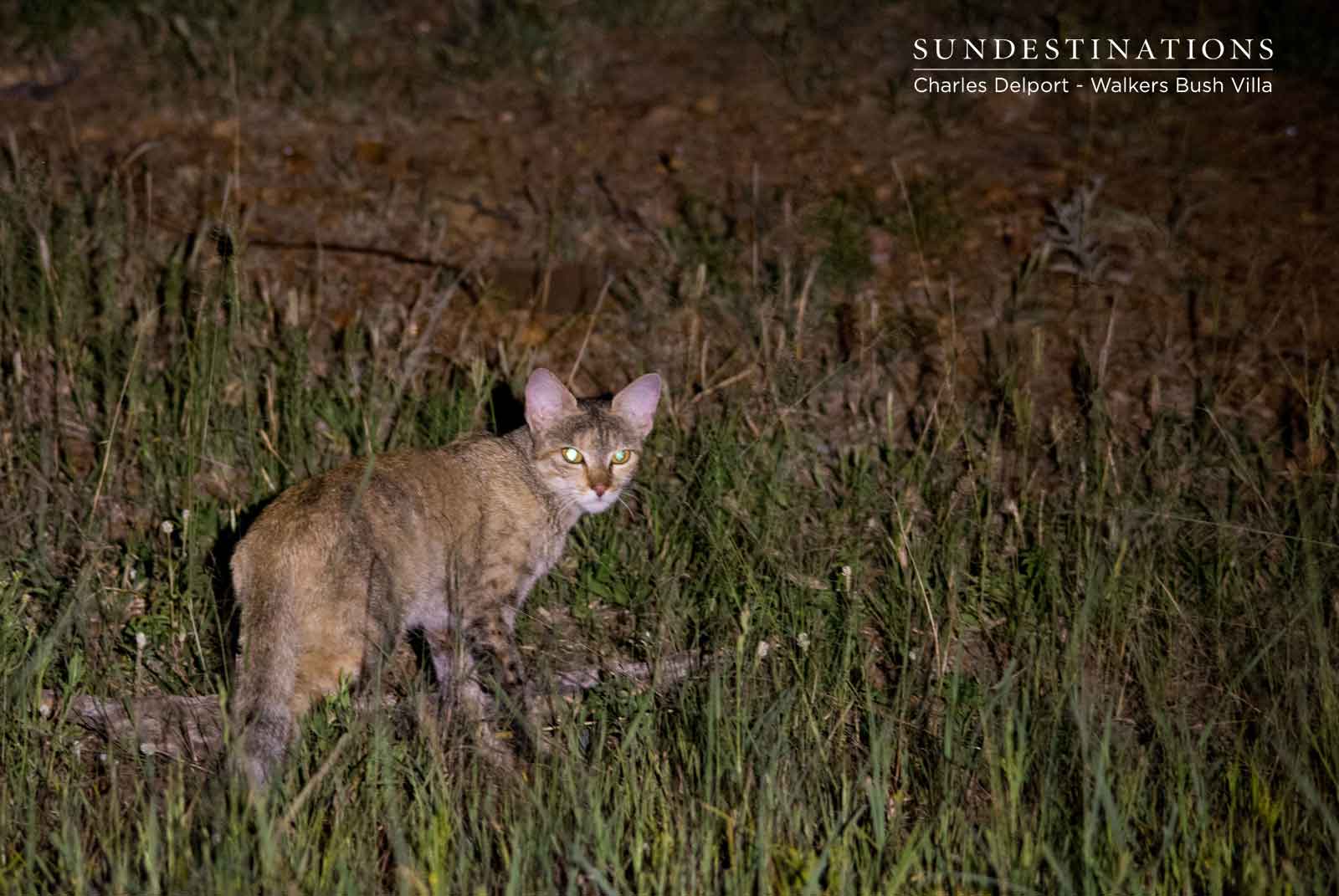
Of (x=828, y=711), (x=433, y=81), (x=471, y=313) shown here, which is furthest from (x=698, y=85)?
(x=828, y=711)

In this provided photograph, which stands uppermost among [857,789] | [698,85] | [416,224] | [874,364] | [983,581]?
[698,85]

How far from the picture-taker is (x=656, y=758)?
12.5 ft

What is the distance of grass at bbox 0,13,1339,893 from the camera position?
3.47 meters

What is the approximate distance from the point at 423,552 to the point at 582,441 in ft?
2.57

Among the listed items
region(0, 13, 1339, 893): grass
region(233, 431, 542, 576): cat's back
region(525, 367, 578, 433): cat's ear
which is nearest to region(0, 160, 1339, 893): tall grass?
region(0, 13, 1339, 893): grass

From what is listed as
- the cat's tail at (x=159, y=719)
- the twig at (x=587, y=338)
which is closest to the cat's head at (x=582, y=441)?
the twig at (x=587, y=338)

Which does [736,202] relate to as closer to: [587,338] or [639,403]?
[587,338]

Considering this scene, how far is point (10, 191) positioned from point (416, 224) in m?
1.84

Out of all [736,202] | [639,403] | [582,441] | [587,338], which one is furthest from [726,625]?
[736,202]

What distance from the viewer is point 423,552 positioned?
4.64 metres

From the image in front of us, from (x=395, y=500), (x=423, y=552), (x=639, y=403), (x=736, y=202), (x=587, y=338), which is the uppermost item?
(x=736, y=202)

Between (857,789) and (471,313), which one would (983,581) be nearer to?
(857,789)

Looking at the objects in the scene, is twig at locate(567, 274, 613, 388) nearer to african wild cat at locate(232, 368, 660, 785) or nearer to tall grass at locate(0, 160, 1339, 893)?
tall grass at locate(0, 160, 1339, 893)

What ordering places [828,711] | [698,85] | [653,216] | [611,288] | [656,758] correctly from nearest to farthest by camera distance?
[656,758] → [828,711] → [611,288] → [653,216] → [698,85]
